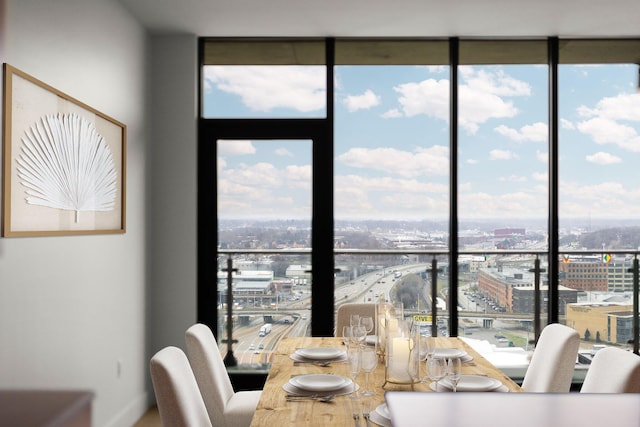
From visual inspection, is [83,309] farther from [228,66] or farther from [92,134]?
[228,66]

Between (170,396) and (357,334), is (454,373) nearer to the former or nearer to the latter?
(357,334)

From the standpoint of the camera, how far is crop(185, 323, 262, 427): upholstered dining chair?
266cm

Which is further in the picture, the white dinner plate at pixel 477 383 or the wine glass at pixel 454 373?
the white dinner plate at pixel 477 383

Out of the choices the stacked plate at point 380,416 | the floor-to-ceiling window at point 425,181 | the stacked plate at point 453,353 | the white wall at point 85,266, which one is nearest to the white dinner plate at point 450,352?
the stacked plate at point 453,353

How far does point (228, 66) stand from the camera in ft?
15.5

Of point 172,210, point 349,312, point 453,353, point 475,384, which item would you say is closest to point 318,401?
point 475,384

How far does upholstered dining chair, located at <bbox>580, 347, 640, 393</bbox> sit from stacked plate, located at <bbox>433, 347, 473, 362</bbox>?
58 cm

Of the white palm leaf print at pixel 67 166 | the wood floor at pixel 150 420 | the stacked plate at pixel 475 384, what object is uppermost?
the white palm leaf print at pixel 67 166

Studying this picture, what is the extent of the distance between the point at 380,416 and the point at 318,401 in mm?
322

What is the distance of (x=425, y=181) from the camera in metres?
4.68

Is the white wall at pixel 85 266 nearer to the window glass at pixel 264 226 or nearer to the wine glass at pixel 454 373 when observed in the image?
the window glass at pixel 264 226

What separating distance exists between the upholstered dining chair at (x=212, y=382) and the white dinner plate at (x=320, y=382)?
50 centimetres

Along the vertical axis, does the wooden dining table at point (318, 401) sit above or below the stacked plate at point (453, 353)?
below

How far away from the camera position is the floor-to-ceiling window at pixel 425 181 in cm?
466
